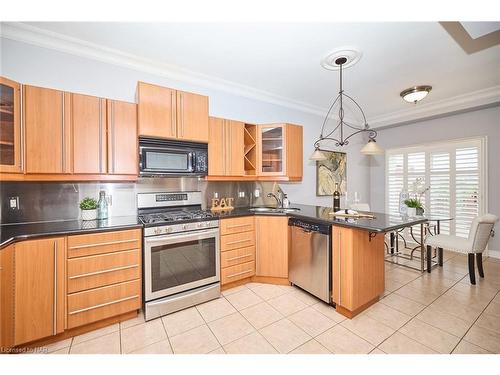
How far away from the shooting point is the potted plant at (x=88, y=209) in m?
2.06

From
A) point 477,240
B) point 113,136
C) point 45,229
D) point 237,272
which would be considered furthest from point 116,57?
point 477,240

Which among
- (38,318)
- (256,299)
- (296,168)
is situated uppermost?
(296,168)

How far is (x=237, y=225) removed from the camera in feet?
8.16

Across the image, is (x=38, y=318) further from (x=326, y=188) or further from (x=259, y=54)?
(x=326, y=188)

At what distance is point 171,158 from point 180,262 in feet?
3.67

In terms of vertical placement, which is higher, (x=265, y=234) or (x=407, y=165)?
(x=407, y=165)

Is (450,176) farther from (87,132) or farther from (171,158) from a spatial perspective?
(87,132)

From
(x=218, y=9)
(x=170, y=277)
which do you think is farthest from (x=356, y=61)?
(x=170, y=277)

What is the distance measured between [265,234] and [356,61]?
2317 mm

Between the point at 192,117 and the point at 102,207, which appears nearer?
the point at 102,207

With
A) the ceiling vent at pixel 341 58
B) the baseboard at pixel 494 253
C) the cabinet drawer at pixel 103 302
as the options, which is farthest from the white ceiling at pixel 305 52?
the baseboard at pixel 494 253

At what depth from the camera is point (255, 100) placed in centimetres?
336

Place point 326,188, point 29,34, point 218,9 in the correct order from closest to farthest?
point 218,9
point 29,34
point 326,188

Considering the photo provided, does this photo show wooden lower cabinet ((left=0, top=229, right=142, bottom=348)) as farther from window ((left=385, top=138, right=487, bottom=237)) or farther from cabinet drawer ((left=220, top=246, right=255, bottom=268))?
window ((left=385, top=138, right=487, bottom=237))
